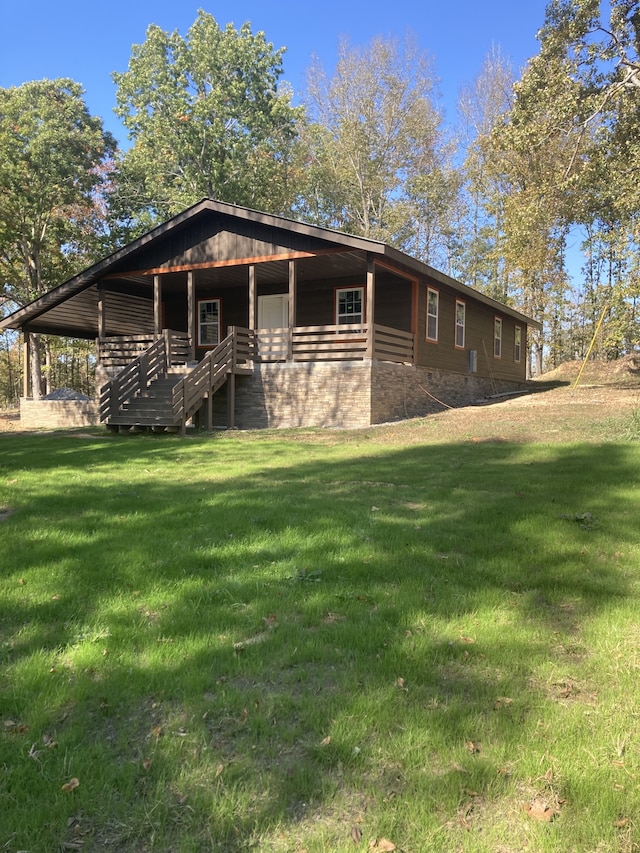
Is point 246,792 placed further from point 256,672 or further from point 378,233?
point 378,233

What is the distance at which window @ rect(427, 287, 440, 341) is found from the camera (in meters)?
18.1

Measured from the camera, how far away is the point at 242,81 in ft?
108

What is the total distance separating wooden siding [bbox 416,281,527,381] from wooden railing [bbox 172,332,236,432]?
562 centimetres

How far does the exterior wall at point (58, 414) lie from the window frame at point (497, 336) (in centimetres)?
1538

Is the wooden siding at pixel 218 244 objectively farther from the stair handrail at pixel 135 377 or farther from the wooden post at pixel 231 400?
the wooden post at pixel 231 400

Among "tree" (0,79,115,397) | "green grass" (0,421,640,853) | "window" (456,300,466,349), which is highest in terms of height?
"tree" (0,79,115,397)

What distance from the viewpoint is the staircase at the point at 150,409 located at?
1412cm

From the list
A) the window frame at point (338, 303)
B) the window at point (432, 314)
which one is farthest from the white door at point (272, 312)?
the window at point (432, 314)

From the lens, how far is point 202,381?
573 inches

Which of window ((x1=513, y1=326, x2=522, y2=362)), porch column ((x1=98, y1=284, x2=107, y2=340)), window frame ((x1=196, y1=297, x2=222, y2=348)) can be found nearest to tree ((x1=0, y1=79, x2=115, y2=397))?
porch column ((x1=98, y1=284, x2=107, y2=340))

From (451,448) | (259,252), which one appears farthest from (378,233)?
(451,448)

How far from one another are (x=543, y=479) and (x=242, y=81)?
33.4 metres

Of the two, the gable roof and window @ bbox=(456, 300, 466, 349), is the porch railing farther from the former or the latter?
window @ bbox=(456, 300, 466, 349)

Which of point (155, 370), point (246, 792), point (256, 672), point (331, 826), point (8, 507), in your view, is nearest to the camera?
point (331, 826)
